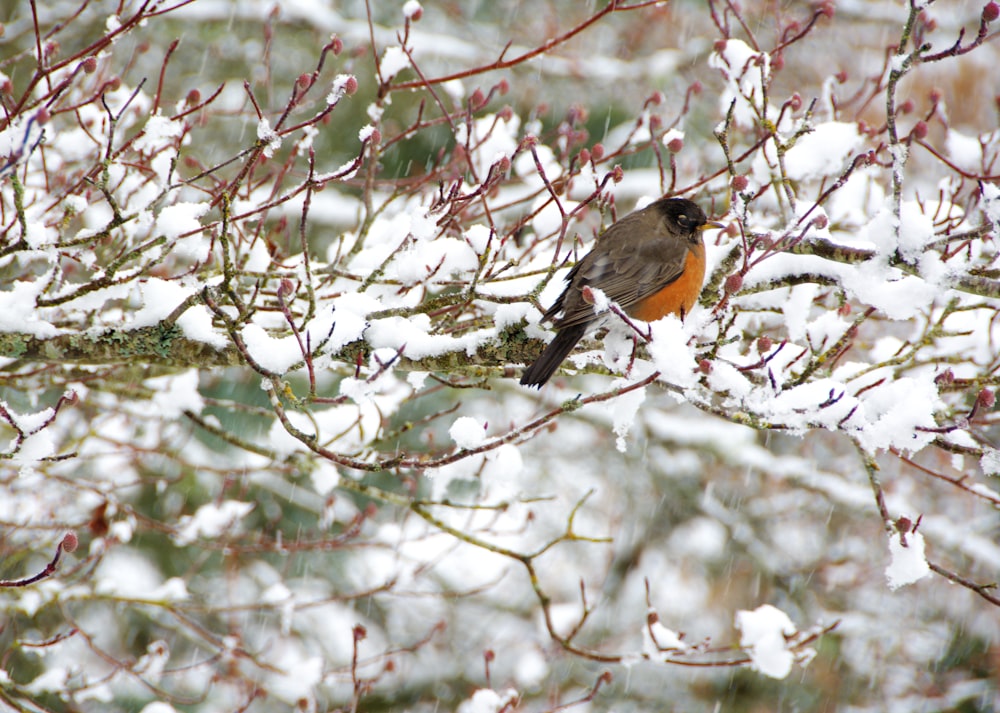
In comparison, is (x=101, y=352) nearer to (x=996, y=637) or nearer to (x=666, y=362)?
(x=666, y=362)

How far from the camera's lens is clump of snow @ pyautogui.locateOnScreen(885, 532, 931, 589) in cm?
260

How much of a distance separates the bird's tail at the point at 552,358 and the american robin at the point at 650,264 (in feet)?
1.63

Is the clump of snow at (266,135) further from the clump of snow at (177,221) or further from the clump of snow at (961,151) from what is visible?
the clump of snow at (961,151)

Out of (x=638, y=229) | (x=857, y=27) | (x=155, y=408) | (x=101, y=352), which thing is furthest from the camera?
(x=857, y=27)

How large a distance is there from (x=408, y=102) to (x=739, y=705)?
24.8 feet

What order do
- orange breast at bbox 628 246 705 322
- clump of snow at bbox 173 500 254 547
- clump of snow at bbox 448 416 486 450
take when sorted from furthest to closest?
clump of snow at bbox 173 500 254 547 → orange breast at bbox 628 246 705 322 → clump of snow at bbox 448 416 486 450

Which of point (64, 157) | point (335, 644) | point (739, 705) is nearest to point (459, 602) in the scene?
point (335, 644)

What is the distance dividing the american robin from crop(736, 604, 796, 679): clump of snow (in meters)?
1.33

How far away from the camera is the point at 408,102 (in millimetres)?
9414

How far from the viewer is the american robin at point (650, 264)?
365cm

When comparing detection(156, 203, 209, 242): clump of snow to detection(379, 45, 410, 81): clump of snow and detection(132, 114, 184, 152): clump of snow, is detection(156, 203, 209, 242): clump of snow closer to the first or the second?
detection(132, 114, 184, 152): clump of snow

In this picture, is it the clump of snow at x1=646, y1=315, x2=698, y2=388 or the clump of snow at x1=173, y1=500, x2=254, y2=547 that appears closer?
the clump of snow at x1=646, y1=315, x2=698, y2=388

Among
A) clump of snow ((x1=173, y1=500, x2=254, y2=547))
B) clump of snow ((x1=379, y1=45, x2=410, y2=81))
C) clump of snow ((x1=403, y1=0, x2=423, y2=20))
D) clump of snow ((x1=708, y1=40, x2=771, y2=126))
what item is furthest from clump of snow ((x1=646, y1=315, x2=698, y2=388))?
clump of snow ((x1=173, y1=500, x2=254, y2=547))

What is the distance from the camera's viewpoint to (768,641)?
11.0 feet
